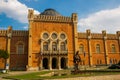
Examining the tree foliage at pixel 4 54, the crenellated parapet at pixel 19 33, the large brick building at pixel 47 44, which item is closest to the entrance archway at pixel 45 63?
the large brick building at pixel 47 44

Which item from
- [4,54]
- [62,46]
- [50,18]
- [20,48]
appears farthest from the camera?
[50,18]

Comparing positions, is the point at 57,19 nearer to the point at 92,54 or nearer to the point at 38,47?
the point at 38,47

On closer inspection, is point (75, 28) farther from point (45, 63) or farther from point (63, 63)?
point (45, 63)

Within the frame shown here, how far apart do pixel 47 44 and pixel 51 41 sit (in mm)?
1372

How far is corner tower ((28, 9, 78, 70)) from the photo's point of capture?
47.1 m

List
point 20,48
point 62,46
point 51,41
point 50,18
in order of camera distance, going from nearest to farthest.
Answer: point 20,48, point 51,41, point 62,46, point 50,18

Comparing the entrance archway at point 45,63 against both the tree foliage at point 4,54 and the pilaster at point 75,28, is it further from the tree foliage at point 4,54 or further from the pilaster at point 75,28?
the tree foliage at point 4,54

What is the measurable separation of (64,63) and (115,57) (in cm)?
1773

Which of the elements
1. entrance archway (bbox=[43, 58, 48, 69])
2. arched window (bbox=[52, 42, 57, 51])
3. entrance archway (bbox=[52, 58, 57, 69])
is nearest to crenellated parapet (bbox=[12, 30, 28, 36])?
arched window (bbox=[52, 42, 57, 51])

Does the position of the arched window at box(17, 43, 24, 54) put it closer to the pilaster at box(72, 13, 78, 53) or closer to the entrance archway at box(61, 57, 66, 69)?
the entrance archway at box(61, 57, 66, 69)

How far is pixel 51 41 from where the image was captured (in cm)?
4906

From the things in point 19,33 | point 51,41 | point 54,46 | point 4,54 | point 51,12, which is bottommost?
point 4,54

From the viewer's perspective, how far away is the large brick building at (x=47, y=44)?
4709cm

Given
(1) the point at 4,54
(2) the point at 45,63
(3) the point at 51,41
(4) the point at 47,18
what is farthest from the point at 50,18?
(1) the point at 4,54
